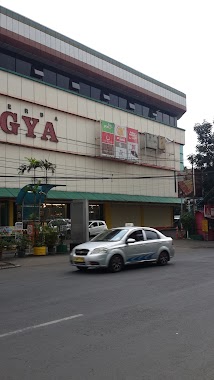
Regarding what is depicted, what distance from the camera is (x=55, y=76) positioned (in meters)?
35.7

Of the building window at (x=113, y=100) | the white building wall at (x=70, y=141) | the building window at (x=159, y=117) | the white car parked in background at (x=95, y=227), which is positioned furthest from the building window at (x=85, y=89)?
the white car parked in background at (x=95, y=227)

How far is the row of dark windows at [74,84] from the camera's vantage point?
3269 centimetres

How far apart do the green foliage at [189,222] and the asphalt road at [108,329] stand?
903 inches

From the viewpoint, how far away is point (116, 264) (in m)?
13.7

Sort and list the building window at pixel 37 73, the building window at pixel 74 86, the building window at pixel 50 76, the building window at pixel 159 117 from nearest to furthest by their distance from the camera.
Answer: the building window at pixel 37 73, the building window at pixel 50 76, the building window at pixel 74 86, the building window at pixel 159 117

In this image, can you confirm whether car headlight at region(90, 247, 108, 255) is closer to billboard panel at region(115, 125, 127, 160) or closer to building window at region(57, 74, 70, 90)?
billboard panel at region(115, 125, 127, 160)

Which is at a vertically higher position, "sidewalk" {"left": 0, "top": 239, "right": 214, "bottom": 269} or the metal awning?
the metal awning

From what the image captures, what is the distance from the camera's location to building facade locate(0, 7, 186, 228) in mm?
30172

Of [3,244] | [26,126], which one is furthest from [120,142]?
[3,244]

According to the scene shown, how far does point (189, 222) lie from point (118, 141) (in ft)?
32.0

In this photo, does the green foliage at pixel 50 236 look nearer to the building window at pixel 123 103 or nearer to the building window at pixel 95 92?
the building window at pixel 95 92

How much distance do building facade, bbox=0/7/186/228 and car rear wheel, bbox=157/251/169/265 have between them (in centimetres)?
1467

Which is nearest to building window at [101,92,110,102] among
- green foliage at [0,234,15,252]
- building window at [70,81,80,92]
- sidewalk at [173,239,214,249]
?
building window at [70,81,80,92]

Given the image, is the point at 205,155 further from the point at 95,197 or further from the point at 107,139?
the point at 95,197
